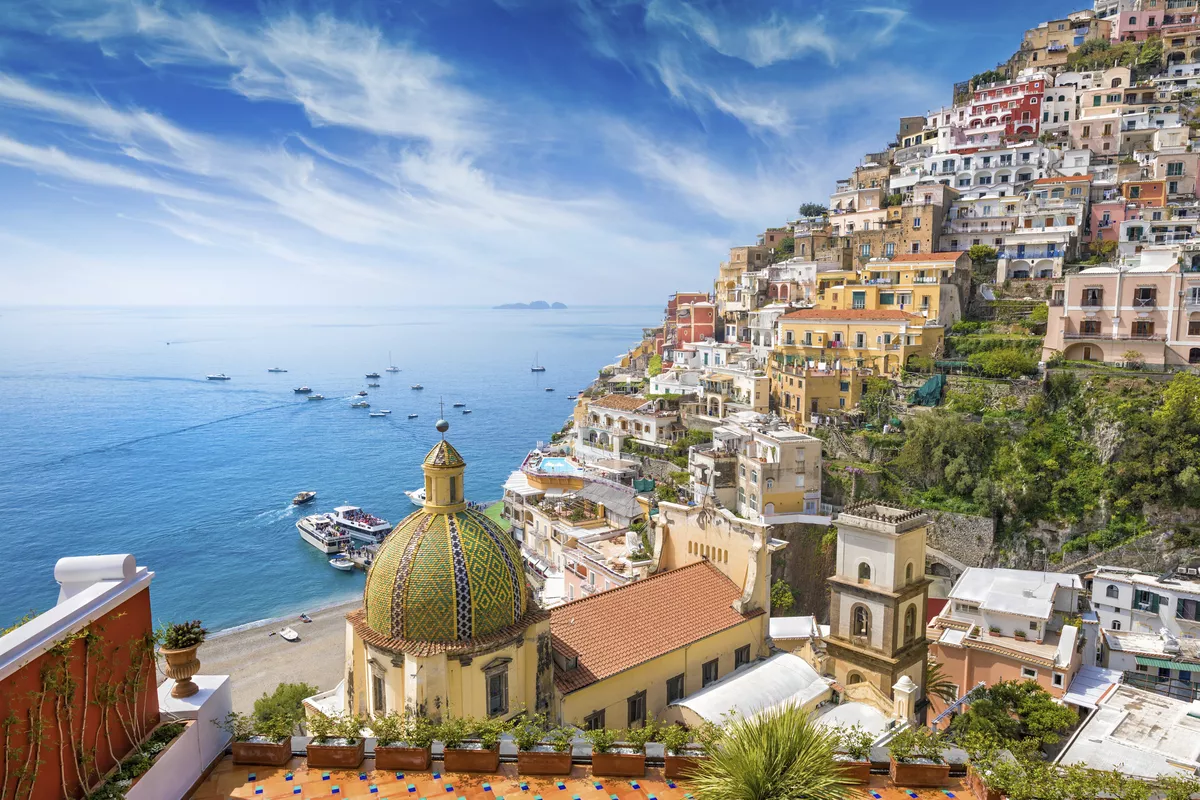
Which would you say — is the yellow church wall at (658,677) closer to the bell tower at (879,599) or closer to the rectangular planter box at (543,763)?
the bell tower at (879,599)

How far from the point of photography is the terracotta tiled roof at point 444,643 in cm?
1324

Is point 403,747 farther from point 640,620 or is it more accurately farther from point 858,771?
point 640,620

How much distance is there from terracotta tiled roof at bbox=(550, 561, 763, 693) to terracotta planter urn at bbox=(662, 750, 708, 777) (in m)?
5.71

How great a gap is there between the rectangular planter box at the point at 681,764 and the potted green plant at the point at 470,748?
7.53 ft

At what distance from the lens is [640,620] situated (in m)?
17.3

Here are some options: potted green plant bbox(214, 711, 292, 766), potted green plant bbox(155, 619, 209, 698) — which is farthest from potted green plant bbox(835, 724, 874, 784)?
potted green plant bbox(155, 619, 209, 698)

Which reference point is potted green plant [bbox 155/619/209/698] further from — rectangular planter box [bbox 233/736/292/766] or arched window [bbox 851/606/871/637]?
arched window [bbox 851/606/871/637]

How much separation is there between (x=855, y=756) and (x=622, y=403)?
141ft

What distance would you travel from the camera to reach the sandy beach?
1304 inches

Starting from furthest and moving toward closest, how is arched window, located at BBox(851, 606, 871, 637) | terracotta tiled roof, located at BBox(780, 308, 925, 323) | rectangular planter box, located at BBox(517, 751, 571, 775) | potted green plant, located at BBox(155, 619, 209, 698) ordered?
terracotta tiled roof, located at BBox(780, 308, 925, 323) → arched window, located at BBox(851, 606, 871, 637) → rectangular planter box, located at BBox(517, 751, 571, 775) → potted green plant, located at BBox(155, 619, 209, 698)

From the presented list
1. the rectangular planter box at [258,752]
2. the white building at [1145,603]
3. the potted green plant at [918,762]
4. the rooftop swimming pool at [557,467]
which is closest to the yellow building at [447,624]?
the rectangular planter box at [258,752]

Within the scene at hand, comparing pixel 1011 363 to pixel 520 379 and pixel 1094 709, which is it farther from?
A: pixel 520 379

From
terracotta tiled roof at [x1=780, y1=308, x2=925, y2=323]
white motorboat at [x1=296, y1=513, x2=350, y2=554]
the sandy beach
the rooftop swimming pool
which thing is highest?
terracotta tiled roof at [x1=780, y1=308, x2=925, y2=323]

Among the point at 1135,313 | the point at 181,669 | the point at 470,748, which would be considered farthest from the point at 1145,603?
the point at 181,669
